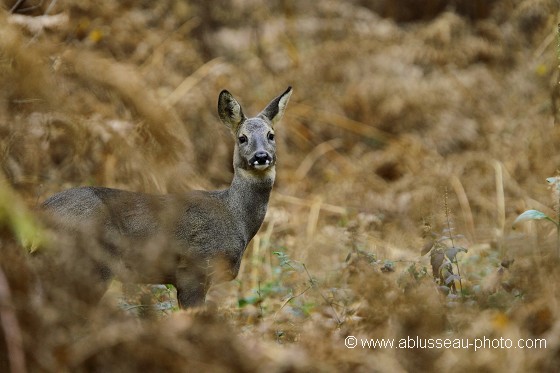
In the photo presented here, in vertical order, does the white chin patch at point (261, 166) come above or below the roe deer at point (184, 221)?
above

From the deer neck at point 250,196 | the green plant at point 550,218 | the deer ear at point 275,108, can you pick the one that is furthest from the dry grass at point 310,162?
the deer ear at point 275,108

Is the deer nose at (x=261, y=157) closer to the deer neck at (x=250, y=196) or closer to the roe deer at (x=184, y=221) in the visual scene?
the roe deer at (x=184, y=221)

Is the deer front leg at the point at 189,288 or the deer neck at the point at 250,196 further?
the deer neck at the point at 250,196

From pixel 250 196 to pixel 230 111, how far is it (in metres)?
0.75

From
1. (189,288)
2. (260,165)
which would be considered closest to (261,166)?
(260,165)

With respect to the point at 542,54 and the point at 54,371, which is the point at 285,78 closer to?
the point at 542,54

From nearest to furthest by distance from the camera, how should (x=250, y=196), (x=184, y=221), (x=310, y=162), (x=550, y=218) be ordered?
1. (x=550, y=218)
2. (x=184, y=221)
3. (x=250, y=196)
4. (x=310, y=162)

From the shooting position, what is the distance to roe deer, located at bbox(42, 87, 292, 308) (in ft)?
16.8

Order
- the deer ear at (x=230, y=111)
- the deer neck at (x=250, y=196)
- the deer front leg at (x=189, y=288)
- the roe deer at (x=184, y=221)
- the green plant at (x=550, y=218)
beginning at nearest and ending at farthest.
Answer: the green plant at (x=550, y=218) → the roe deer at (x=184, y=221) → the deer front leg at (x=189, y=288) → the deer neck at (x=250, y=196) → the deer ear at (x=230, y=111)

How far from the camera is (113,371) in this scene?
352 cm

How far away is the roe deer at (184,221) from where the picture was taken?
5133 millimetres

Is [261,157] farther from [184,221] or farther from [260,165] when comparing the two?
[184,221]

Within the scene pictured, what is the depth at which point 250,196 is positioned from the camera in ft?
20.5

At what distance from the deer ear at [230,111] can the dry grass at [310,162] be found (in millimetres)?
540
